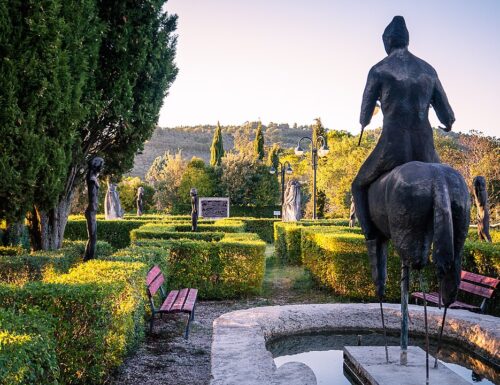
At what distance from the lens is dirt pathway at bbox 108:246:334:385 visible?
5602 millimetres

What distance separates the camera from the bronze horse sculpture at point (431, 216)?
10.3 feet

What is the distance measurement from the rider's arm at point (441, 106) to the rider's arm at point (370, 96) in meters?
0.50

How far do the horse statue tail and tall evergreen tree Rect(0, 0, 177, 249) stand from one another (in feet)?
24.3

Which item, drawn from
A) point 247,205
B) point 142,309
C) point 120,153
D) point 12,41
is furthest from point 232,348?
point 247,205

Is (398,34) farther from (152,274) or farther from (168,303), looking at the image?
(168,303)

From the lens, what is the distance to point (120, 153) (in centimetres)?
1294

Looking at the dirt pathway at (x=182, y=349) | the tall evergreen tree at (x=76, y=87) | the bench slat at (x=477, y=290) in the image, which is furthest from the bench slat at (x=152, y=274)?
the bench slat at (x=477, y=290)

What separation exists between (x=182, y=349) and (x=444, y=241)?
4696 mm

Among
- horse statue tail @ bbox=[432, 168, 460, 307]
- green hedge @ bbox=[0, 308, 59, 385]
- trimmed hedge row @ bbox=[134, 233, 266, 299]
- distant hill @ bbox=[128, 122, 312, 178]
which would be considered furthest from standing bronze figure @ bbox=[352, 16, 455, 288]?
distant hill @ bbox=[128, 122, 312, 178]

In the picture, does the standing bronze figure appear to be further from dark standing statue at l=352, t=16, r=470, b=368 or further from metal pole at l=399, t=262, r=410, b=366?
metal pole at l=399, t=262, r=410, b=366

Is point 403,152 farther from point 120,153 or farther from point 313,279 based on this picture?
point 120,153

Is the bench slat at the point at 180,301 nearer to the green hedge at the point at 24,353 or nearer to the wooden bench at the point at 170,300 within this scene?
the wooden bench at the point at 170,300

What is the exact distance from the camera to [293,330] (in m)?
6.29

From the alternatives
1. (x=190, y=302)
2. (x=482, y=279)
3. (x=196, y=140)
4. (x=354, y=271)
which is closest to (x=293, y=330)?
(x=190, y=302)
